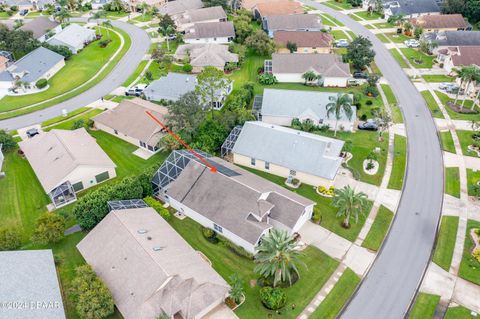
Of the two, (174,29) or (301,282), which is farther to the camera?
(174,29)

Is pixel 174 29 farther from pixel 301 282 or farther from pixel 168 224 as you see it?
pixel 301 282

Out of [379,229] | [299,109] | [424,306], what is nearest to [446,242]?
[379,229]

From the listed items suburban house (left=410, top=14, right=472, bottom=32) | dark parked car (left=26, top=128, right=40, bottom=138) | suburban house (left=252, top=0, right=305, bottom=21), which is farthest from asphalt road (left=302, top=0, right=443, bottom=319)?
dark parked car (left=26, top=128, right=40, bottom=138)

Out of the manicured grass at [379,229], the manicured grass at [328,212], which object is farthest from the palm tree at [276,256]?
the manicured grass at [379,229]

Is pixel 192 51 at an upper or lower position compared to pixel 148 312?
upper

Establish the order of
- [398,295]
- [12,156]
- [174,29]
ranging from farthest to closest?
1. [174,29]
2. [12,156]
3. [398,295]

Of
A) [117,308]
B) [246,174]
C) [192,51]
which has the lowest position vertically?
[117,308]

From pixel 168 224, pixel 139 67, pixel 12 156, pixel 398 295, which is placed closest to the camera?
pixel 398 295

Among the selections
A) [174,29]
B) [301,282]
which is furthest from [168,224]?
[174,29]
